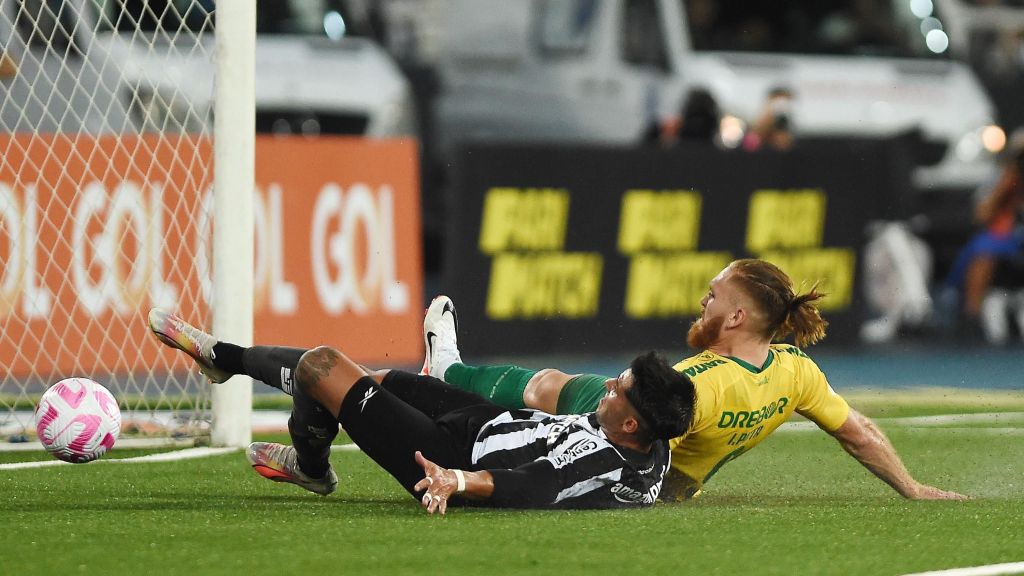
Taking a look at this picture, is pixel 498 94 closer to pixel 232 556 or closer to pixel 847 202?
pixel 847 202

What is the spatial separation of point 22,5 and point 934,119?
36.4ft

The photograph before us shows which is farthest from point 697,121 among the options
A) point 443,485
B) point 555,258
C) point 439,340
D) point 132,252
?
point 443,485

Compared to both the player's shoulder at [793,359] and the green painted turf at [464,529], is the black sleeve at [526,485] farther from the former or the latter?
the player's shoulder at [793,359]

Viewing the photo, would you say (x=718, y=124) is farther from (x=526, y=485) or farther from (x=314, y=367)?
(x=526, y=485)

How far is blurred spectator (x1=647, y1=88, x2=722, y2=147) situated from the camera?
1750 centimetres

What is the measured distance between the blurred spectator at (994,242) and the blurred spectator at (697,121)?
258 cm

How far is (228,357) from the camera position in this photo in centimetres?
723

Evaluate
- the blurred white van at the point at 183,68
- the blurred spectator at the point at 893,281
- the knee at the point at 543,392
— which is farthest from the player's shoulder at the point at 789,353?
the blurred spectator at the point at 893,281

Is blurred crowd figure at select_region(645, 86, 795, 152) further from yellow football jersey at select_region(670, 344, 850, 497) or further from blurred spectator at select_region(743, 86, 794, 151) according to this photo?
yellow football jersey at select_region(670, 344, 850, 497)

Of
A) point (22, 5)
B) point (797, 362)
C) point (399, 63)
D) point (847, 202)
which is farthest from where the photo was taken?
point (399, 63)

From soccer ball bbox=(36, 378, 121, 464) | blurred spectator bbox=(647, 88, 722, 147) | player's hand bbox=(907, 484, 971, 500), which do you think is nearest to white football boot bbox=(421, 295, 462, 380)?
soccer ball bbox=(36, 378, 121, 464)

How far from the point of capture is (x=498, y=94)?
→ 747 inches

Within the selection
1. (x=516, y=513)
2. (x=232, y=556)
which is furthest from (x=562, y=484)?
(x=232, y=556)

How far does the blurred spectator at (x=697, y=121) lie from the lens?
1750cm
